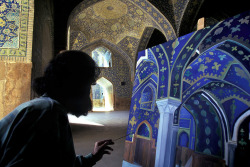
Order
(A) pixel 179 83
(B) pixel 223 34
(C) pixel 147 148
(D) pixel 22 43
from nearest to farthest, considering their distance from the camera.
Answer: (B) pixel 223 34 → (A) pixel 179 83 → (C) pixel 147 148 → (D) pixel 22 43

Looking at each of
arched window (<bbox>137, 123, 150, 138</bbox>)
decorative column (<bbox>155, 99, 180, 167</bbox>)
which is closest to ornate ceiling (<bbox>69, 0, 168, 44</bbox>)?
arched window (<bbox>137, 123, 150, 138</bbox>)

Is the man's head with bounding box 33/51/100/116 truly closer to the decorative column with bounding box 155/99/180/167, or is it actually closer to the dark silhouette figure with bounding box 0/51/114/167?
the dark silhouette figure with bounding box 0/51/114/167

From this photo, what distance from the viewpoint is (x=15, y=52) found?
3.03 metres

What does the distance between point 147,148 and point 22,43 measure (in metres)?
2.50

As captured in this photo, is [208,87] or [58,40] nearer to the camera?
[208,87]

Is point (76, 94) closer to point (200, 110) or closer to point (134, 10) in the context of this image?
point (200, 110)

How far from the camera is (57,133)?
846 millimetres

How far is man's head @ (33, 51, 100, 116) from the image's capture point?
1.03 m

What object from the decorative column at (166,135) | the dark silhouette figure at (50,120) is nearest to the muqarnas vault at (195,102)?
the decorative column at (166,135)

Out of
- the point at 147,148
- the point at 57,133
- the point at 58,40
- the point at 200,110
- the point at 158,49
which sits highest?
the point at 58,40

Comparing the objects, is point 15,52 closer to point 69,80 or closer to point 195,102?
point 69,80

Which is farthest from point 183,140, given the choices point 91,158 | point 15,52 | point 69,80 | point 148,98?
point 15,52

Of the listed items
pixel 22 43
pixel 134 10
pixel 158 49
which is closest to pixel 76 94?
pixel 158 49

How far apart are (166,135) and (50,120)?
1.53 m
